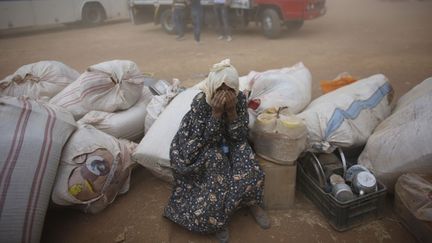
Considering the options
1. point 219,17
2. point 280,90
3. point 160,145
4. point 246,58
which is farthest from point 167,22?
point 160,145

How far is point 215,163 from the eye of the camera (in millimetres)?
2207

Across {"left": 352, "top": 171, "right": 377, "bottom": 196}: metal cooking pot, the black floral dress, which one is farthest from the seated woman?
{"left": 352, "top": 171, "right": 377, "bottom": 196}: metal cooking pot

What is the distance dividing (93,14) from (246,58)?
8040 mm

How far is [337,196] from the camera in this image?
83.7 inches

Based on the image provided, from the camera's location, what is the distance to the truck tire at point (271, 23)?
8.20 m

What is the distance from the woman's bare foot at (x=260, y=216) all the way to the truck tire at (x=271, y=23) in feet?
22.3

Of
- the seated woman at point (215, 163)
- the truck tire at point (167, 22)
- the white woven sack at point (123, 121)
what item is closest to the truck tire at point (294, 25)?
the truck tire at point (167, 22)

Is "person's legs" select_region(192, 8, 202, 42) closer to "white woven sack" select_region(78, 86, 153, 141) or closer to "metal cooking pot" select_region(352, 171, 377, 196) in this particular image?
"white woven sack" select_region(78, 86, 153, 141)

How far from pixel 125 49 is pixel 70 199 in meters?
6.63

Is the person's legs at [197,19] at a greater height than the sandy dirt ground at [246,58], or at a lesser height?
greater

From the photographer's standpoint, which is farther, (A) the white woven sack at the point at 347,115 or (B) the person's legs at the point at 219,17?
(B) the person's legs at the point at 219,17

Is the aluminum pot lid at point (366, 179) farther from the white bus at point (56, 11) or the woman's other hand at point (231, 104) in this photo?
the white bus at point (56, 11)

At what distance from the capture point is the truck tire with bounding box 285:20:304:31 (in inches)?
356

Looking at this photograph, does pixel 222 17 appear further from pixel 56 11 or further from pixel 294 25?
pixel 56 11
